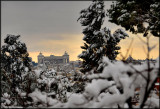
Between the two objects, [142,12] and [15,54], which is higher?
[142,12]

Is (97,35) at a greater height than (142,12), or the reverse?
(142,12)

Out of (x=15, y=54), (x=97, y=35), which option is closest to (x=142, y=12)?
(x=97, y=35)

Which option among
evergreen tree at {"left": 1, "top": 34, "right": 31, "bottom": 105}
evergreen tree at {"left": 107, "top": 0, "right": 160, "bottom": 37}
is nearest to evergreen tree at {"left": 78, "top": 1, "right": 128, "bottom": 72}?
evergreen tree at {"left": 107, "top": 0, "right": 160, "bottom": 37}

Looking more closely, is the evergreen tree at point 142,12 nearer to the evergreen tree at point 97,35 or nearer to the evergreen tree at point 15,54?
the evergreen tree at point 97,35

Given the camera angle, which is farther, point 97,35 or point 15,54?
point 97,35

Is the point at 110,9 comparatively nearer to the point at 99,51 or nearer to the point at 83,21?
the point at 83,21

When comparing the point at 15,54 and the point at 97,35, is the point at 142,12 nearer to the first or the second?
the point at 97,35

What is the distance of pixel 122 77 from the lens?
113cm

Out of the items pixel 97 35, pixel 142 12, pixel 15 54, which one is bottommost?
pixel 15 54

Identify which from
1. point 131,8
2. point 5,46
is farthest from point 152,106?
point 131,8

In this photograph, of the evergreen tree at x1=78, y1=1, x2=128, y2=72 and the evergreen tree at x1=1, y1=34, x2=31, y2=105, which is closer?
the evergreen tree at x1=1, y1=34, x2=31, y2=105

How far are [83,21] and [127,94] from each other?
11.1m

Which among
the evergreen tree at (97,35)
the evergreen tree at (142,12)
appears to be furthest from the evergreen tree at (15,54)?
the evergreen tree at (142,12)

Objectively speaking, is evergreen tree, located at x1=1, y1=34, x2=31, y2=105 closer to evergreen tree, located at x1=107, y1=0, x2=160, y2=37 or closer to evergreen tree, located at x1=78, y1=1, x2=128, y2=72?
evergreen tree, located at x1=78, y1=1, x2=128, y2=72
